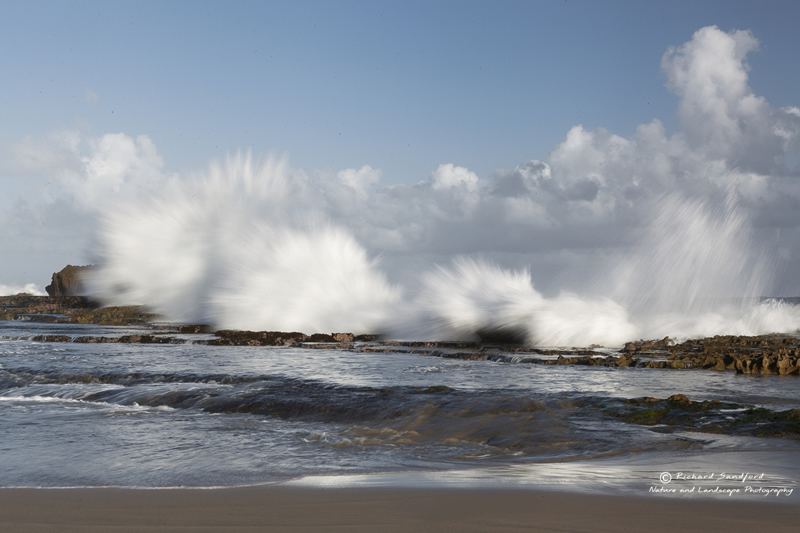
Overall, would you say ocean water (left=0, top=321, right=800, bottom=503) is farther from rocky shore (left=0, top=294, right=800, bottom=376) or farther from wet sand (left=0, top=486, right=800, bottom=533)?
rocky shore (left=0, top=294, right=800, bottom=376)

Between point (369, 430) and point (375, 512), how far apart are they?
3.47m

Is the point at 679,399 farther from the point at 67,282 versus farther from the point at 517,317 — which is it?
the point at 67,282

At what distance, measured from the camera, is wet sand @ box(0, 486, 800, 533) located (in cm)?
340

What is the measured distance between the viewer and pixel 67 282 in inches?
2881

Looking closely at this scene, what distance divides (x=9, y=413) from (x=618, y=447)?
8.21 meters

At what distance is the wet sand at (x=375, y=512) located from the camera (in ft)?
11.2

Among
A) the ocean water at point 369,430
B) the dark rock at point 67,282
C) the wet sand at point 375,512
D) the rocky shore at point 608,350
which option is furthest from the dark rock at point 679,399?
the dark rock at point 67,282

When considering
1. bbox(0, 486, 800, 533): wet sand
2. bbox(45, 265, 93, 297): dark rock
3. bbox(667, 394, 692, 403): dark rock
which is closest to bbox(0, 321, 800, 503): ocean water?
bbox(0, 486, 800, 533): wet sand

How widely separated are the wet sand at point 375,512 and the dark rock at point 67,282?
2956 inches

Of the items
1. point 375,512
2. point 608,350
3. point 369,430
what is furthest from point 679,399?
A: point 608,350

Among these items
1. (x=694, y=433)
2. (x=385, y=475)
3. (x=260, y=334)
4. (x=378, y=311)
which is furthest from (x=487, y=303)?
(x=385, y=475)

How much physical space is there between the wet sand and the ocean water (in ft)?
1.21

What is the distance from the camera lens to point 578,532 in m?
3.28

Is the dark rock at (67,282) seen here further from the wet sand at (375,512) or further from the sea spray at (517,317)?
the wet sand at (375,512)
